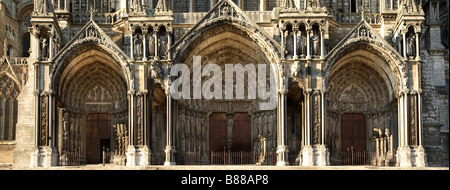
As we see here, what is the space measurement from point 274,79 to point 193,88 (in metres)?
3.40

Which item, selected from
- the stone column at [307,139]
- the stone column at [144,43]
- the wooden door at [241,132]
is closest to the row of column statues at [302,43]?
the stone column at [307,139]

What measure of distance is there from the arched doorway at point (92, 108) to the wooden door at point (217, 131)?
3.60m

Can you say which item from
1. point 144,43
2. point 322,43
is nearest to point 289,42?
point 322,43

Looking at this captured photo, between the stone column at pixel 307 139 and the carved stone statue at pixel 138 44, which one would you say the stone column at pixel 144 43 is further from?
the stone column at pixel 307 139

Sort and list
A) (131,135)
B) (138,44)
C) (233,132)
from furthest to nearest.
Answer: (233,132) → (138,44) → (131,135)

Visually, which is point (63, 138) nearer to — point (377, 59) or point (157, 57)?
point (157, 57)

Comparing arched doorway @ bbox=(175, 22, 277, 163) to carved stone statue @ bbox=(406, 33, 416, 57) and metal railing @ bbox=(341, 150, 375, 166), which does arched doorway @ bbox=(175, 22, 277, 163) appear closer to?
metal railing @ bbox=(341, 150, 375, 166)

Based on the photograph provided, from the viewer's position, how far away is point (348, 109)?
29328mm

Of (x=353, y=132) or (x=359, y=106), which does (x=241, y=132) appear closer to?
(x=353, y=132)

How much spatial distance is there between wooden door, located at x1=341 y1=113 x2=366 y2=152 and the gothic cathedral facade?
4cm

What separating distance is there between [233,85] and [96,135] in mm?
6282

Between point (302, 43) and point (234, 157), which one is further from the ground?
point (302, 43)

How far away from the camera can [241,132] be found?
95.8 ft

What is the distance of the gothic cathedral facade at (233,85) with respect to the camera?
88.1ft
